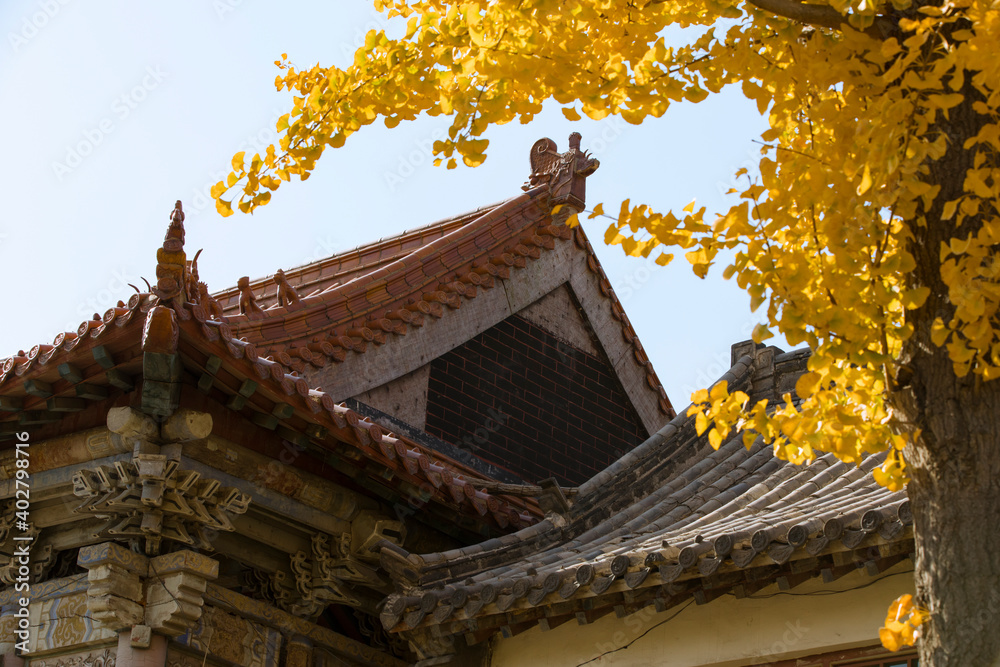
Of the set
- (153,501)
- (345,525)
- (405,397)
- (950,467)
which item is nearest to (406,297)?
(405,397)

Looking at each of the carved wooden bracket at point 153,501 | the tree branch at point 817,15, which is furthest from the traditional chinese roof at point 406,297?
the tree branch at point 817,15

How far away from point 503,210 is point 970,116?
7.29 m

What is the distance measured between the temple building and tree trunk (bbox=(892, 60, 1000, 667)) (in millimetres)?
1846

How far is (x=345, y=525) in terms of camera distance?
7875 millimetres

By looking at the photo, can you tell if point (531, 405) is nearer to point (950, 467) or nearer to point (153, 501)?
point (153, 501)

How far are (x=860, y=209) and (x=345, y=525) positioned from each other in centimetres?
488

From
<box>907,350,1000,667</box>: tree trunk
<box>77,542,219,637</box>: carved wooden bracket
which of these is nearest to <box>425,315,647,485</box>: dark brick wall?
<box>77,542,219,637</box>: carved wooden bracket

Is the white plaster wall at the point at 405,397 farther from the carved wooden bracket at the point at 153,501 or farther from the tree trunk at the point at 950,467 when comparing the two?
the tree trunk at the point at 950,467

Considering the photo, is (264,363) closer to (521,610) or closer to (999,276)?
(521,610)

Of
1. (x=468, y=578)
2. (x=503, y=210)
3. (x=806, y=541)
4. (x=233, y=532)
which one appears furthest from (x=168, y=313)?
(x=503, y=210)

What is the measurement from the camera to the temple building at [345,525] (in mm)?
6379

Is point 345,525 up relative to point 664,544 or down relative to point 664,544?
up

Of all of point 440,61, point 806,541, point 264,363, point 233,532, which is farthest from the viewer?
point 233,532

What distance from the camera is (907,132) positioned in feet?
12.3
